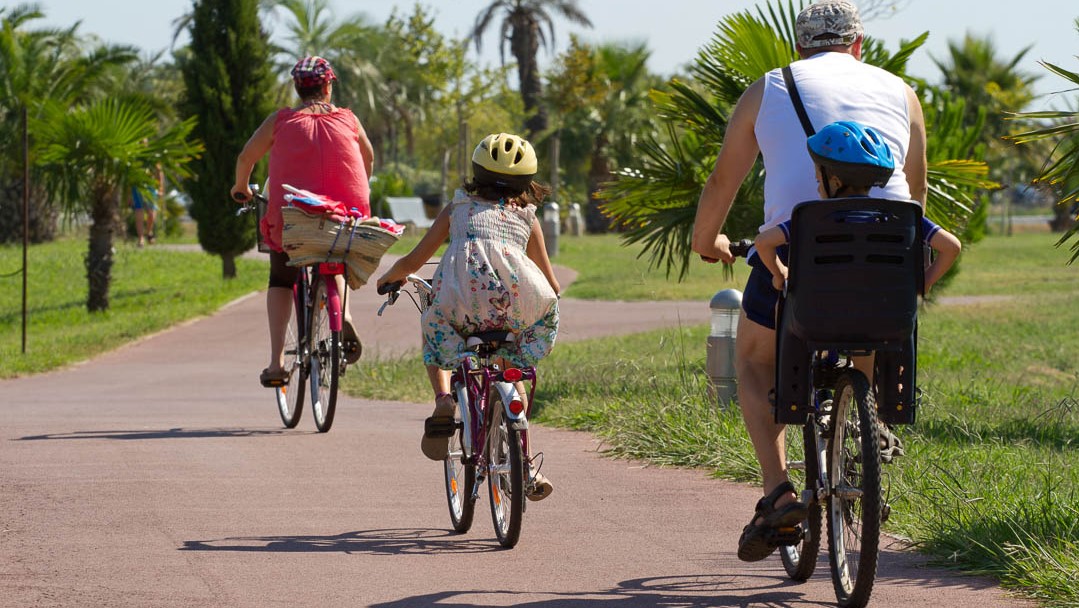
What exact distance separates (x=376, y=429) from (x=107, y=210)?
38.4 feet

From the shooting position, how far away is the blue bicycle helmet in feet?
14.6

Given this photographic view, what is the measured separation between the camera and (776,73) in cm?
482

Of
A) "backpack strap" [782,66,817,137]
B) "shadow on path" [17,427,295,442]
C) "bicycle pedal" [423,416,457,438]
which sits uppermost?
"backpack strap" [782,66,817,137]

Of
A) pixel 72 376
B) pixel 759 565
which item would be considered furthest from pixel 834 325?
pixel 72 376

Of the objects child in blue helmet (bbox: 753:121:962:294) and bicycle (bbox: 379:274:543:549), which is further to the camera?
bicycle (bbox: 379:274:543:549)

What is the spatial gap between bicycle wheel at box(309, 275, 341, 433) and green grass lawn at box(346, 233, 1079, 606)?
4.65ft

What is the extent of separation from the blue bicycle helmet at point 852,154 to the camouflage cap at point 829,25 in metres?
0.46

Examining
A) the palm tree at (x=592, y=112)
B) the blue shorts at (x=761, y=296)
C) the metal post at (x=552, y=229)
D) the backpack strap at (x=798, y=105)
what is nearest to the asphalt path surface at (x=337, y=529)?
the blue shorts at (x=761, y=296)

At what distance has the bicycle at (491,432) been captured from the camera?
18.2ft

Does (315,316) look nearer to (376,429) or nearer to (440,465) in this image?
(376,429)

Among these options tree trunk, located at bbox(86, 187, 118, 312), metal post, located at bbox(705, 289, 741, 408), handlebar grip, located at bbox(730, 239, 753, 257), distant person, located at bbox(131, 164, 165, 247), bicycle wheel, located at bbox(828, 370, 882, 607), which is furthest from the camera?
distant person, located at bbox(131, 164, 165, 247)

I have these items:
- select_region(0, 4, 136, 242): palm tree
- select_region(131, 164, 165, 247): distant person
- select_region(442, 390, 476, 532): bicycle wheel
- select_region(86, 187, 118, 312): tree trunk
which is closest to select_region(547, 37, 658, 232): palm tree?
select_region(0, 4, 136, 242): palm tree

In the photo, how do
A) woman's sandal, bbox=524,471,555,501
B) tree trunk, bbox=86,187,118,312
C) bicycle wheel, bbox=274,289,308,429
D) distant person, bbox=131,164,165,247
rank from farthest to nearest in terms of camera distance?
distant person, bbox=131,164,165,247
tree trunk, bbox=86,187,118,312
bicycle wheel, bbox=274,289,308,429
woman's sandal, bbox=524,471,555,501

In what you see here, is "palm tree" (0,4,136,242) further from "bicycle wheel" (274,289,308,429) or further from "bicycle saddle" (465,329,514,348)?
"bicycle saddle" (465,329,514,348)
